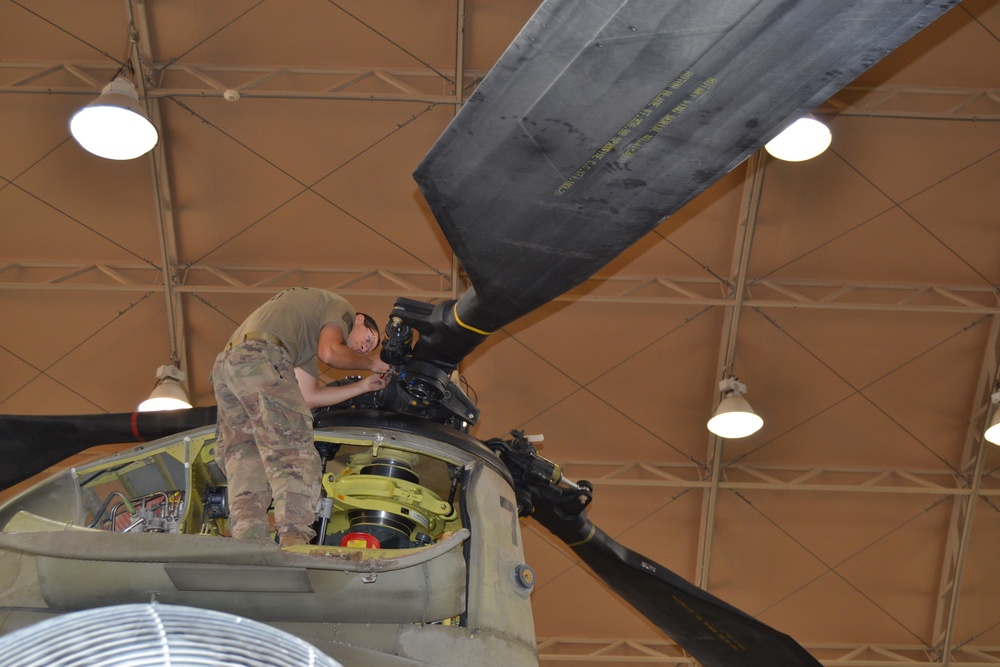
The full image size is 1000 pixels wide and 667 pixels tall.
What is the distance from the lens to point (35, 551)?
3.18 metres

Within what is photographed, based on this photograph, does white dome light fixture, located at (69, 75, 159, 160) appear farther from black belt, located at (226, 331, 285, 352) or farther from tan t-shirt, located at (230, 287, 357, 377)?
black belt, located at (226, 331, 285, 352)

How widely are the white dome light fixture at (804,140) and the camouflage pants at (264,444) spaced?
663 centimetres

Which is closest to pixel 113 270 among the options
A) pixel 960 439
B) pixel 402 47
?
pixel 402 47

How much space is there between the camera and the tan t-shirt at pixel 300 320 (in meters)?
5.57

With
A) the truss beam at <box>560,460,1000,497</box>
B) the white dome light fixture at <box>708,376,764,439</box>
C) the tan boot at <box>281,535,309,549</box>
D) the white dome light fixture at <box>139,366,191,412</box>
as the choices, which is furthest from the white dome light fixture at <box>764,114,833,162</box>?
the white dome light fixture at <box>139,366,191,412</box>

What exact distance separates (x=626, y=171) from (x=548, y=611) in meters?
13.5

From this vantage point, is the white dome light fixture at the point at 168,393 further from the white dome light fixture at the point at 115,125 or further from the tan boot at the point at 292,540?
the tan boot at the point at 292,540

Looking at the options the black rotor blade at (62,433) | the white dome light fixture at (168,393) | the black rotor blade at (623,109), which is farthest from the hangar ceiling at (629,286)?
the black rotor blade at (623,109)

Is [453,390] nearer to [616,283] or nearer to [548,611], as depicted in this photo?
[616,283]

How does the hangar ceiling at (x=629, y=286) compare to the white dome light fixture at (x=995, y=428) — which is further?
the white dome light fixture at (x=995, y=428)

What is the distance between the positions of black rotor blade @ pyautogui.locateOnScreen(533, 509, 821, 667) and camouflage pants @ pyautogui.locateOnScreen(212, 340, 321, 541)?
1791mm

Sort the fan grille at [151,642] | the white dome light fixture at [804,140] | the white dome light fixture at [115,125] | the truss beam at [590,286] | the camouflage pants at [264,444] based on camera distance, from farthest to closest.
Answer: the truss beam at [590,286] < the white dome light fixture at [804,140] < the white dome light fixture at [115,125] < the camouflage pants at [264,444] < the fan grille at [151,642]

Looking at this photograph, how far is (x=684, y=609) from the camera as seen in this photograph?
5.60 m

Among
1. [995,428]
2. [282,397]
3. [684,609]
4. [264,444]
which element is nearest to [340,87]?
[282,397]
